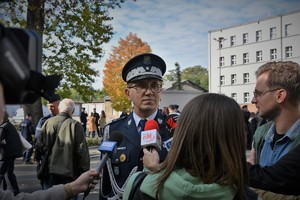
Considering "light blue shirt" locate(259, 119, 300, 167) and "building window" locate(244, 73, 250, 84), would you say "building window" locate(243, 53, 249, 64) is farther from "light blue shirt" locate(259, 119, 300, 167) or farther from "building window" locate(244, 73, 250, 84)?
"light blue shirt" locate(259, 119, 300, 167)

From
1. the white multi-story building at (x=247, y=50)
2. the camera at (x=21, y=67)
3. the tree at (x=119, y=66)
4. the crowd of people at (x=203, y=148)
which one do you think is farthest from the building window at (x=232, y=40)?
the camera at (x=21, y=67)

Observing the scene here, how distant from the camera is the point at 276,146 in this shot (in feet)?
8.54

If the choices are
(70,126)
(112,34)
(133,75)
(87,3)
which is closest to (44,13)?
(87,3)

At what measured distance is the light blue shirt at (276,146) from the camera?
2.50 m

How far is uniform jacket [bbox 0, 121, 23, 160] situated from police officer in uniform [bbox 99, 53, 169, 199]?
171 inches

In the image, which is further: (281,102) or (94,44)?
(94,44)

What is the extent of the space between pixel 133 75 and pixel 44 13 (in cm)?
1326

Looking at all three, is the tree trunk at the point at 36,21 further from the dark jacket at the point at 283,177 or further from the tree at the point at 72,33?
the dark jacket at the point at 283,177

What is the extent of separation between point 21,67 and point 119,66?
3828 cm

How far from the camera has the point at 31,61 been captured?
3.09ft

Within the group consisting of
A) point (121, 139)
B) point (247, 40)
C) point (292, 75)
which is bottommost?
point (121, 139)

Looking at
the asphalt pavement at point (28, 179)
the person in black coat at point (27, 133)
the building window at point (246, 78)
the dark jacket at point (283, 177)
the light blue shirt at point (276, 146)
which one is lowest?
the asphalt pavement at point (28, 179)

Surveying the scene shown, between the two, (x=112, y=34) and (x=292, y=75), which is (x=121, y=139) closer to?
(x=292, y=75)

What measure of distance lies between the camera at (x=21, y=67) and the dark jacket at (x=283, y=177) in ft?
5.29
